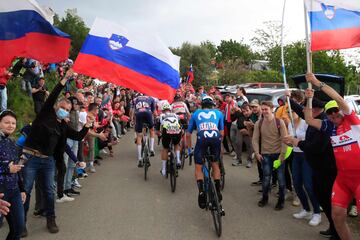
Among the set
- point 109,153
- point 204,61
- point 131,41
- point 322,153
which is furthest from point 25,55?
point 204,61

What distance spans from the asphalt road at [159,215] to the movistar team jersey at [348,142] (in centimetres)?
161

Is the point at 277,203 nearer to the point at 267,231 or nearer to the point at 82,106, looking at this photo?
the point at 267,231

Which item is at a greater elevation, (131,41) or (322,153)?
(131,41)

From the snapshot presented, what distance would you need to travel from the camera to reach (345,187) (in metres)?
4.33

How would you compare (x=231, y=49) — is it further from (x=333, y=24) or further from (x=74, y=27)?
(x=333, y=24)

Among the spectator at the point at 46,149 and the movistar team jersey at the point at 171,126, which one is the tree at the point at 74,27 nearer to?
the movistar team jersey at the point at 171,126

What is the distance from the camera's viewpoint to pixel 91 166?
31.0 ft

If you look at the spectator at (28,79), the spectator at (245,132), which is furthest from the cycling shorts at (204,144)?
the spectator at (28,79)

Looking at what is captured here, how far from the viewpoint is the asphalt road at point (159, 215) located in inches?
215

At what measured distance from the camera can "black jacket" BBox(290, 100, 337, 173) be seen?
16.1 ft

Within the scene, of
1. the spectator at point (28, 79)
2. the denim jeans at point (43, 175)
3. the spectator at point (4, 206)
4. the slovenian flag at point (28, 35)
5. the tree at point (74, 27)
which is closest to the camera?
the spectator at point (4, 206)

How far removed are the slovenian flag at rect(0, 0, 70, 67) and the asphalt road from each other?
97.5 inches

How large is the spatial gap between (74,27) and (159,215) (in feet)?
222

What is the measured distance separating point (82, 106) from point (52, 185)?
10.00 feet
